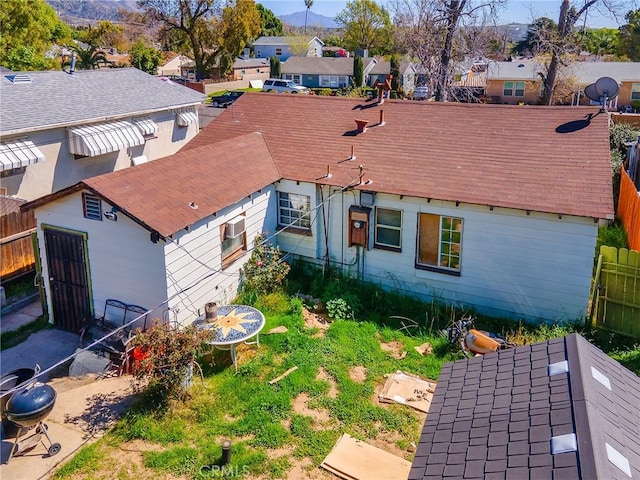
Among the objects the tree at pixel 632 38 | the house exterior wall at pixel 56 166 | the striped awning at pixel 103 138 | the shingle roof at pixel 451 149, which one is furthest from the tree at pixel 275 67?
the shingle roof at pixel 451 149

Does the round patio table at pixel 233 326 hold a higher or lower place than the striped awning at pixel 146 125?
lower

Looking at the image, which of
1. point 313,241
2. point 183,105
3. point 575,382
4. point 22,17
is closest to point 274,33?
point 22,17

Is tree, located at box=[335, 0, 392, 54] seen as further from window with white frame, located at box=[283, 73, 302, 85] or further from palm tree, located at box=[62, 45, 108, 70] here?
palm tree, located at box=[62, 45, 108, 70]

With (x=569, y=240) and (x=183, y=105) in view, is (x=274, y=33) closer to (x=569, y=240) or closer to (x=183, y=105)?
(x=183, y=105)

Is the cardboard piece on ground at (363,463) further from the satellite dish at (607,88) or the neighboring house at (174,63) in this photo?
the neighboring house at (174,63)

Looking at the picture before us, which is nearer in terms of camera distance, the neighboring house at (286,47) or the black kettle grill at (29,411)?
the black kettle grill at (29,411)

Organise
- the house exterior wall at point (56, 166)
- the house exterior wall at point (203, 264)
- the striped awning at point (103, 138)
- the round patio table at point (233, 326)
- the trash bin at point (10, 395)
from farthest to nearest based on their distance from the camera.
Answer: the striped awning at point (103, 138) < the house exterior wall at point (56, 166) < the house exterior wall at point (203, 264) < the round patio table at point (233, 326) < the trash bin at point (10, 395)

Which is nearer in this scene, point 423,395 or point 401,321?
point 423,395

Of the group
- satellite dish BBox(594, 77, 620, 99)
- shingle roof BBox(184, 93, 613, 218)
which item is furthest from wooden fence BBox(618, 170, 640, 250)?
shingle roof BBox(184, 93, 613, 218)
